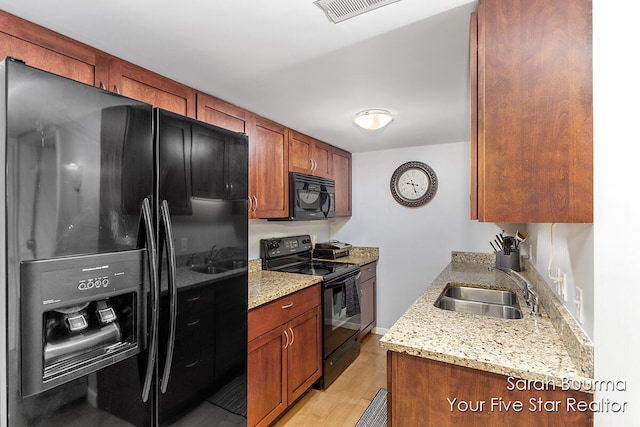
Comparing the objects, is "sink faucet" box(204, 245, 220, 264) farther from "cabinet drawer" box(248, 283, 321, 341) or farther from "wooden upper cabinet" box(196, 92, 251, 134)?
"wooden upper cabinet" box(196, 92, 251, 134)

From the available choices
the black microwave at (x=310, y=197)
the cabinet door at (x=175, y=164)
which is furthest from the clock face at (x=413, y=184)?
the cabinet door at (x=175, y=164)

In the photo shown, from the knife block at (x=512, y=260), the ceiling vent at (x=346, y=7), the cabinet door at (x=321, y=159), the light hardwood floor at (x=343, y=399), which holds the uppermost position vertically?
the ceiling vent at (x=346, y=7)

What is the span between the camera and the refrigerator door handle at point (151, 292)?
1182 millimetres

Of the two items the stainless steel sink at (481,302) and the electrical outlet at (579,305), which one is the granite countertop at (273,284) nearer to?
the stainless steel sink at (481,302)

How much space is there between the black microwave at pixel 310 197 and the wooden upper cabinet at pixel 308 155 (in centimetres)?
11

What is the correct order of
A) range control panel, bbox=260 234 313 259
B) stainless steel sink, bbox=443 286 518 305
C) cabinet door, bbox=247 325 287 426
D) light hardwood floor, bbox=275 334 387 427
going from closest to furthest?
1. cabinet door, bbox=247 325 287 426
2. stainless steel sink, bbox=443 286 518 305
3. light hardwood floor, bbox=275 334 387 427
4. range control panel, bbox=260 234 313 259

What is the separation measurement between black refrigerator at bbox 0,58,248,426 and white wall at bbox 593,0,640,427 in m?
1.43

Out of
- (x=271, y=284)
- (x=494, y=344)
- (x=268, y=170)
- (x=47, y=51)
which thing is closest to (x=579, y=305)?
(x=494, y=344)

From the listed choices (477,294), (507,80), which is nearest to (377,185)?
(477,294)

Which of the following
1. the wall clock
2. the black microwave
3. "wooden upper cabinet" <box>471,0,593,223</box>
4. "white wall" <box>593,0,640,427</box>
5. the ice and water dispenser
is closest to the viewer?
"white wall" <box>593,0,640,427</box>

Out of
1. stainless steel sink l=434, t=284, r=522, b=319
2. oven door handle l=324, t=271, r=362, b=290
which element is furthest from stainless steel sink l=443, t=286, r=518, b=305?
oven door handle l=324, t=271, r=362, b=290

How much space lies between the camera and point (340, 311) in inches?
114

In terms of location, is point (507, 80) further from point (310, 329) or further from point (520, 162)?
point (310, 329)

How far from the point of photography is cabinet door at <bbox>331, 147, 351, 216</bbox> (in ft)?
12.2
